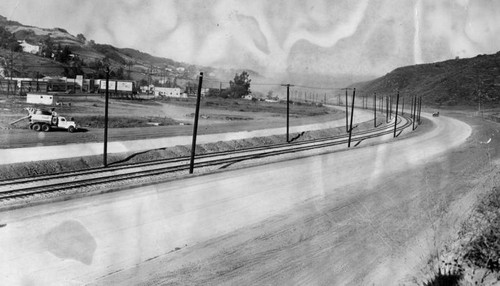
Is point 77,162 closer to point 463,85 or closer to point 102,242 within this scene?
point 102,242

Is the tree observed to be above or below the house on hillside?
below

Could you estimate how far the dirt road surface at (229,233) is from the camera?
11.3 metres

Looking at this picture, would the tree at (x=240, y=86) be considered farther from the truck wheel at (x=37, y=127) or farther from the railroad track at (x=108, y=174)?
the railroad track at (x=108, y=174)

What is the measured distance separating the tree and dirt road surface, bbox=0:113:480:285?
114419 mm

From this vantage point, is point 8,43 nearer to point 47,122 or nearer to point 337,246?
point 47,122

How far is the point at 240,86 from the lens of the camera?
13888cm

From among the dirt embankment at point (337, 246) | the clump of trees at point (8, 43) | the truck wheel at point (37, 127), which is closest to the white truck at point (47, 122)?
the truck wheel at point (37, 127)

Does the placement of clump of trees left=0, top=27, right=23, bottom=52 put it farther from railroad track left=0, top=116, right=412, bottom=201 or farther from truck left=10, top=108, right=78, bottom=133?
railroad track left=0, top=116, right=412, bottom=201

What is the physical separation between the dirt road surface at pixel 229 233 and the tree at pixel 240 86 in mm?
114419

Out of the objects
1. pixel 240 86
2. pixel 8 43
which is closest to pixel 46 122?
pixel 240 86

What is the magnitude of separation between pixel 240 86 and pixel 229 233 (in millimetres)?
126287

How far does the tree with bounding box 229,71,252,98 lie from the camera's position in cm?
13650

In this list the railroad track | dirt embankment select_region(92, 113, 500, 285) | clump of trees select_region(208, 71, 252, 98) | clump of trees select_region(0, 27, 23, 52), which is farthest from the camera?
clump of trees select_region(0, 27, 23, 52)

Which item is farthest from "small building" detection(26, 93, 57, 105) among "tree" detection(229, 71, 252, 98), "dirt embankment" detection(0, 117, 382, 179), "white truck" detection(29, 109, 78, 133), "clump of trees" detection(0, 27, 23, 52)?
"clump of trees" detection(0, 27, 23, 52)
